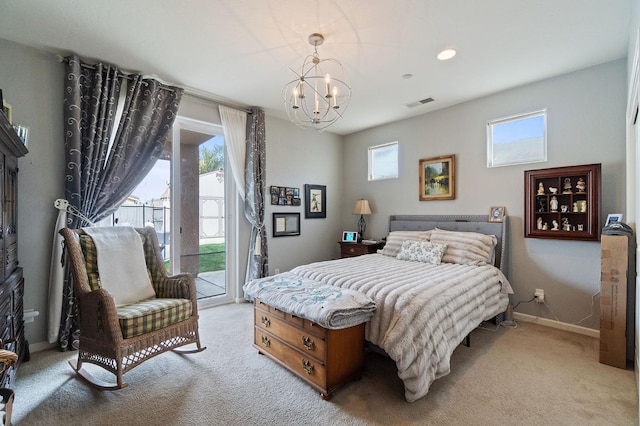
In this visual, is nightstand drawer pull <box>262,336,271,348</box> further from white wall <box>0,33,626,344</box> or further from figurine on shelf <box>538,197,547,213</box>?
figurine on shelf <box>538,197,547,213</box>

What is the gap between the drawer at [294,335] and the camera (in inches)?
78.6

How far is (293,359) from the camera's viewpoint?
2217 mm

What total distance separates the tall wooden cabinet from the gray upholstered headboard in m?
4.17

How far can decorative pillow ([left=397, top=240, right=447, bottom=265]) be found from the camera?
3.40 meters

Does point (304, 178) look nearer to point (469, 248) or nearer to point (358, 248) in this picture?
point (358, 248)

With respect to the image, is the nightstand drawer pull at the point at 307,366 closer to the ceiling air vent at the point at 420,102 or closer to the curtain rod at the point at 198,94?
the curtain rod at the point at 198,94

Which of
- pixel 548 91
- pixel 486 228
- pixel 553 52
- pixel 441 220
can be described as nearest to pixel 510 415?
pixel 486 228

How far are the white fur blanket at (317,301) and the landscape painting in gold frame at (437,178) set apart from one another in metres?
2.47

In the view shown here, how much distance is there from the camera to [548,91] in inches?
128

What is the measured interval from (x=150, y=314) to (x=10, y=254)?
114 centimetres

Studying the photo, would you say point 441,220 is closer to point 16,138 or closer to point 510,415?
point 510,415

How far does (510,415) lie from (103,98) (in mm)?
4210

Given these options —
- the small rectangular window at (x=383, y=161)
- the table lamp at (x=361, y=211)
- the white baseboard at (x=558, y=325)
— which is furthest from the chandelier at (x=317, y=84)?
the white baseboard at (x=558, y=325)

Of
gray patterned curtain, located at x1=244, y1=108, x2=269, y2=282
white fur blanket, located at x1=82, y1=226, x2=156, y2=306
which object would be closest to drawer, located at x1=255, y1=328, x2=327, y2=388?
white fur blanket, located at x1=82, y1=226, x2=156, y2=306
